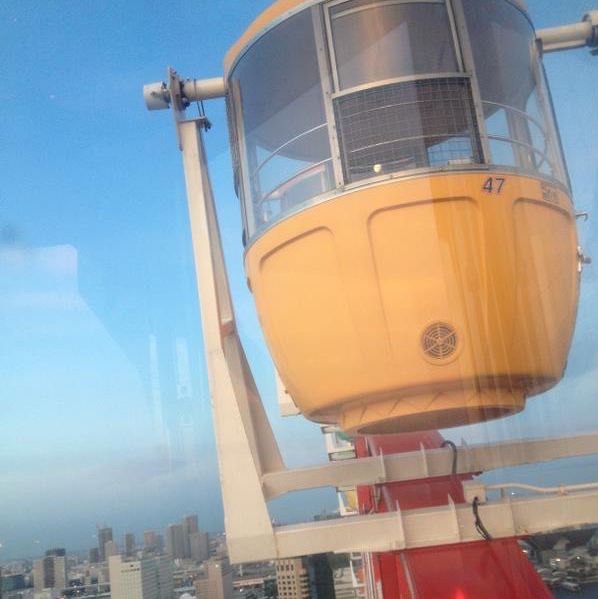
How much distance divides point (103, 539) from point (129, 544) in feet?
0.40

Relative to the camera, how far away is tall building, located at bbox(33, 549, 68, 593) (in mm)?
2949

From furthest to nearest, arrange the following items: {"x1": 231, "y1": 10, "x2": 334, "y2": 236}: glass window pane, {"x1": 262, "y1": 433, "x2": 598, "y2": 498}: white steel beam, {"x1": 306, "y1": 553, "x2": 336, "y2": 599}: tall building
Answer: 1. {"x1": 306, "y1": 553, "x2": 336, "y2": 599}: tall building
2. {"x1": 262, "y1": 433, "x2": 598, "y2": 498}: white steel beam
3. {"x1": 231, "y1": 10, "x2": 334, "y2": 236}: glass window pane

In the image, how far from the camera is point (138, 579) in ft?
9.51

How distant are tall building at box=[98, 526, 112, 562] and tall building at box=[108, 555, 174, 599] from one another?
0.05 metres

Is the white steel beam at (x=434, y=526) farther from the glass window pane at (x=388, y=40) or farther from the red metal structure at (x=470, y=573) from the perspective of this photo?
the glass window pane at (x=388, y=40)

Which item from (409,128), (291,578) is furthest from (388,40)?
(291,578)

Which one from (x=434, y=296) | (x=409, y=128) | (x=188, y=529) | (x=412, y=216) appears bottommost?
(x=188, y=529)

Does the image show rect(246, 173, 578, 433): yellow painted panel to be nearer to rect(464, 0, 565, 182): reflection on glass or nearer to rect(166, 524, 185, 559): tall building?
rect(464, 0, 565, 182): reflection on glass

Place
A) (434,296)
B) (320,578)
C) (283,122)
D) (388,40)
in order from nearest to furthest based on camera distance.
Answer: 1. (434,296)
2. (388,40)
3. (283,122)
4. (320,578)

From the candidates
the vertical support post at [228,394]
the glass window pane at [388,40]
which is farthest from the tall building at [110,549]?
the glass window pane at [388,40]

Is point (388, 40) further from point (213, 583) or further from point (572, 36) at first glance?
point (213, 583)

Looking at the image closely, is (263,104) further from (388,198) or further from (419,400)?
(419,400)

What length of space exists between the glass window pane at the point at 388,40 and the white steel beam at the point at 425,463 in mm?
1503

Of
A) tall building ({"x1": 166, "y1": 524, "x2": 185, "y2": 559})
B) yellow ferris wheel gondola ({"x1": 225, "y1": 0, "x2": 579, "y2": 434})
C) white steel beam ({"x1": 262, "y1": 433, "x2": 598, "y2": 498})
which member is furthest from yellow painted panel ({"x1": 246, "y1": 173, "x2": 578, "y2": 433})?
tall building ({"x1": 166, "y1": 524, "x2": 185, "y2": 559})
